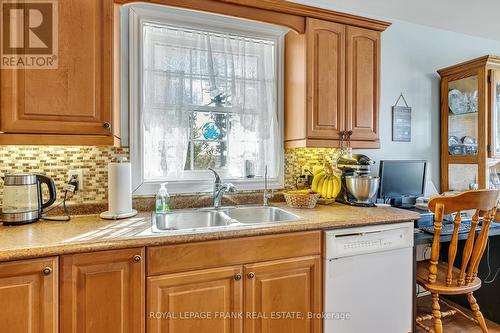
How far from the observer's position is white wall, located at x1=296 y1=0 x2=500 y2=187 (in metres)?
2.54

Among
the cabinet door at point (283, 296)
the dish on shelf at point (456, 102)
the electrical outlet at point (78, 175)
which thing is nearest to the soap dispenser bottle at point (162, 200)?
the electrical outlet at point (78, 175)

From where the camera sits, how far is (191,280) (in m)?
1.32

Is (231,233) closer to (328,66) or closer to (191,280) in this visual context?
(191,280)

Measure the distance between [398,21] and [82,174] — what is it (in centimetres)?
285

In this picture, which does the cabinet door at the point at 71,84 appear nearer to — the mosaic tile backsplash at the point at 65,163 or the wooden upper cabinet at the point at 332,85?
the mosaic tile backsplash at the point at 65,163

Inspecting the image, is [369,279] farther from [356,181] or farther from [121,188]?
[121,188]

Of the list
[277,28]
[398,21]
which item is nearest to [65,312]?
[277,28]

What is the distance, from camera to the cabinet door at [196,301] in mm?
1279

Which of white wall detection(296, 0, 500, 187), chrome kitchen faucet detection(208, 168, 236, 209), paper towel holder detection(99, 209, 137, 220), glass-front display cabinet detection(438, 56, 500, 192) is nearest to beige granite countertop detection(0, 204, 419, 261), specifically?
paper towel holder detection(99, 209, 137, 220)

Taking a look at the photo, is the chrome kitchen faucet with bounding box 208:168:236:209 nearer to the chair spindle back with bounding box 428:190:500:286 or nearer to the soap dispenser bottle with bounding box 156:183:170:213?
the soap dispenser bottle with bounding box 156:183:170:213

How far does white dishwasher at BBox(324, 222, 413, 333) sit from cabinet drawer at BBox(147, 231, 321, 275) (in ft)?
0.51

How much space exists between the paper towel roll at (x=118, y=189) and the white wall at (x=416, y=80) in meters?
1.89

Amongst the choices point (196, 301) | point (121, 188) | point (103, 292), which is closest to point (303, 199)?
point (196, 301)

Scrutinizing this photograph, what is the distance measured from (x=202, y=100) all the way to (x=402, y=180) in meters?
1.73
